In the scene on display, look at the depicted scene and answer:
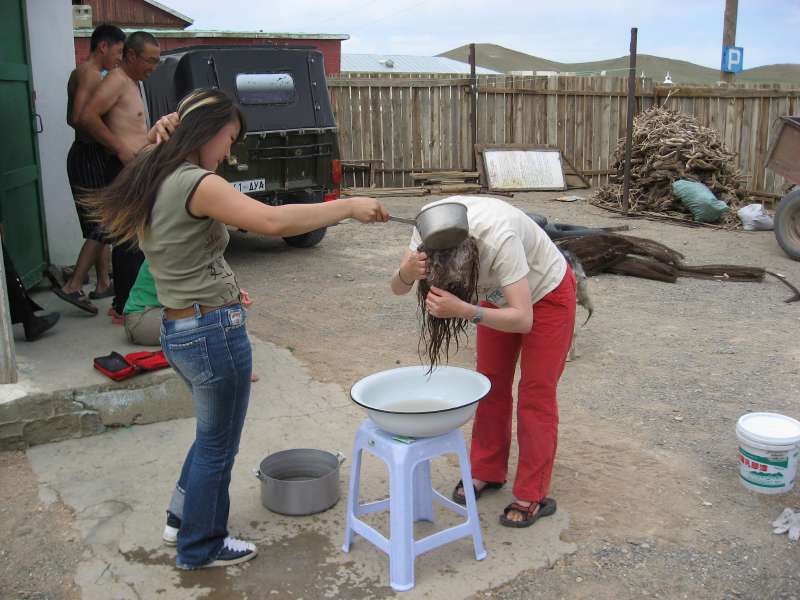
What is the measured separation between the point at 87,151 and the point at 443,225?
3.55 metres

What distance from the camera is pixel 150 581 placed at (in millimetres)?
2990

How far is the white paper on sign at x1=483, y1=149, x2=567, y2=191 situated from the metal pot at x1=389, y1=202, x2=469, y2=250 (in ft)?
37.8

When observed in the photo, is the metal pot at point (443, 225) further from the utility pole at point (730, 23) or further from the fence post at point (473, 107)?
the utility pole at point (730, 23)

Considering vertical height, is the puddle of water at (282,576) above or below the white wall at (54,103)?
below

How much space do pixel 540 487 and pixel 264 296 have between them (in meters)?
4.42

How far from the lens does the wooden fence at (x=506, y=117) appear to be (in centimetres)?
→ 1378

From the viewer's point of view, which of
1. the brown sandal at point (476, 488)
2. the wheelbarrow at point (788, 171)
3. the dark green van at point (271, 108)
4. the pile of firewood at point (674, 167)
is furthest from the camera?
the pile of firewood at point (674, 167)

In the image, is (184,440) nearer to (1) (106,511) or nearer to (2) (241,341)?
(1) (106,511)

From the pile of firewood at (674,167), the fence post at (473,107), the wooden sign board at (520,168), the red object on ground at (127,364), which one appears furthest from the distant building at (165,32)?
the red object on ground at (127,364)

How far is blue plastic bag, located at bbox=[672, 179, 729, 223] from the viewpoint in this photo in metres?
11.0

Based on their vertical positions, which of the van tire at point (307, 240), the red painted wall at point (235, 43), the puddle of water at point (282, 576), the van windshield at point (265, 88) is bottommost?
the puddle of water at point (282, 576)

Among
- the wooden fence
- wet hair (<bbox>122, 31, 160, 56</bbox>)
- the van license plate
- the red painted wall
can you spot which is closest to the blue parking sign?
the wooden fence

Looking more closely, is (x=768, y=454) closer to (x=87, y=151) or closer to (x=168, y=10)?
(x=87, y=151)

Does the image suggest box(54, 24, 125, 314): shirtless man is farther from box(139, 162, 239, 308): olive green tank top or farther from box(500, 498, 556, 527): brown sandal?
box(500, 498, 556, 527): brown sandal
